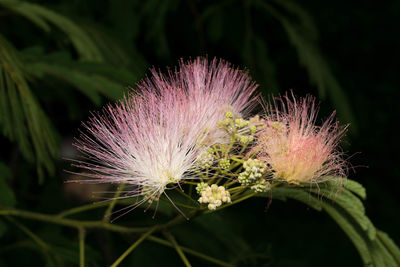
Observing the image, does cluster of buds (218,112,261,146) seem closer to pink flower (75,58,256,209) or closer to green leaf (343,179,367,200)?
pink flower (75,58,256,209)

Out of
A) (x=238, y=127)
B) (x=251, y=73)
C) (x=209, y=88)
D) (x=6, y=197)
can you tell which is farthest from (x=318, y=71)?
(x=6, y=197)

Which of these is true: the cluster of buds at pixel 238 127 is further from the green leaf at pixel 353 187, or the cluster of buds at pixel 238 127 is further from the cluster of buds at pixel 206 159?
the green leaf at pixel 353 187

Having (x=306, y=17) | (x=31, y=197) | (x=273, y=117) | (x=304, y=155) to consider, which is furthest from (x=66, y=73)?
(x=306, y=17)

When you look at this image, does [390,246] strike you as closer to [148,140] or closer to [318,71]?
[148,140]

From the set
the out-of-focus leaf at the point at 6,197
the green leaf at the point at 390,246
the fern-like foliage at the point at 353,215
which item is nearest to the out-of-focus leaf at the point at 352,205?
the fern-like foliage at the point at 353,215

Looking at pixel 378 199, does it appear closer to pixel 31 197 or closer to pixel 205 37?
pixel 205 37

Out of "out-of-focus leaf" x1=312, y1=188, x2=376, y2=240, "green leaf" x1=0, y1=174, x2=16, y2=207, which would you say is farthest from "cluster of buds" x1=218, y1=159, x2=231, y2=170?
"green leaf" x1=0, y1=174, x2=16, y2=207
